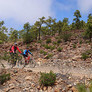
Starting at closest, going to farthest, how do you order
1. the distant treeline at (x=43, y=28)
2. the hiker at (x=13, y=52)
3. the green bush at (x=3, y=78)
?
the green bush at (x=3, y=78), the hiker at (x=13, y=52), the distant treeline at (x=43, y=28)

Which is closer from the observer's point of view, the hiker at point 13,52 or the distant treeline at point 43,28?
the hiker at point 13,52

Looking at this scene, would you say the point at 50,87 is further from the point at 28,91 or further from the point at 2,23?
the point at 2,23

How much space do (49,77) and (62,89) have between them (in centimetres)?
107

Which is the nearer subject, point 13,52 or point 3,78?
point 3,78

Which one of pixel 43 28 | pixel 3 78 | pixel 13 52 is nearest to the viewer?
pixel 3 78

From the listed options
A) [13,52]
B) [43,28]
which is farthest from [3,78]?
[43,28]

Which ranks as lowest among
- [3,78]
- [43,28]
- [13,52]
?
[3,78]

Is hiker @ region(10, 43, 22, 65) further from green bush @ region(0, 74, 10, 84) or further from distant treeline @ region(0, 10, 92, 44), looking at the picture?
distant treeline @ region(0, 10, 92, 44)

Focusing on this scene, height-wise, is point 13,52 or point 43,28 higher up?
point 43,28

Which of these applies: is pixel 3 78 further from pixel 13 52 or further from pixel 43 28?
pixel 43 28

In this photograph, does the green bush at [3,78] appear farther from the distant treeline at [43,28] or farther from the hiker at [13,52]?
the distant treeline at [43,28]

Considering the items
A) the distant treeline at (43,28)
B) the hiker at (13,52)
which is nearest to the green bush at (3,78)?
the hiker at (13,52)

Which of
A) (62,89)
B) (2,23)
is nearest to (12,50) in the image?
(62,89)

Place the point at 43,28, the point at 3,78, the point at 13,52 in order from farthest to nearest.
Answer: the point at 43,28
the point at 13,52
the point at 3,78
